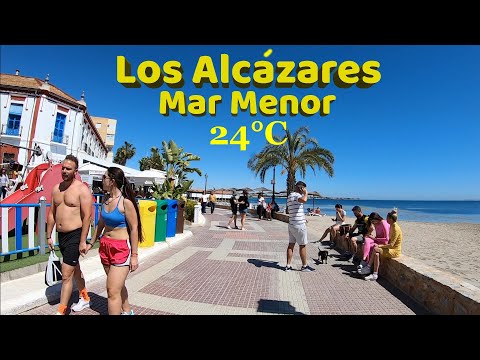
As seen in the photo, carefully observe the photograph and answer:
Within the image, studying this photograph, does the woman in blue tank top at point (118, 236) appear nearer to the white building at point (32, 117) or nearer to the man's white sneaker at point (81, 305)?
the man's white sneaker at point (81, 305)

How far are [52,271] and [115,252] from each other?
1.10m

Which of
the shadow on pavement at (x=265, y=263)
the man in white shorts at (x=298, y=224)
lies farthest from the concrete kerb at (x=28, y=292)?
the man in white shorts at (x=298, y=224)

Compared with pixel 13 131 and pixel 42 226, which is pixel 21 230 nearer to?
pixel 42 226

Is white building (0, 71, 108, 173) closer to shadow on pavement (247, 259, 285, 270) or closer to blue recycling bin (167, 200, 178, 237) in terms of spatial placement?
blue recycling bin (167, 200, 178, 237)

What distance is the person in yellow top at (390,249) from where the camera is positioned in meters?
4.79

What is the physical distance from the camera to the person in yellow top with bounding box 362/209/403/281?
4.79 meters

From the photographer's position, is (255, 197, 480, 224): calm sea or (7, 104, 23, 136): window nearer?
(7, 104, 23, 136): window

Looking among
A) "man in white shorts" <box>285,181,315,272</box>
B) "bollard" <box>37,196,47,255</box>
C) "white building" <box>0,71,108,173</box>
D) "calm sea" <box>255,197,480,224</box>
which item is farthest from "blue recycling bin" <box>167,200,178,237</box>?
"calm sea" <box>255,197,480,224</box>

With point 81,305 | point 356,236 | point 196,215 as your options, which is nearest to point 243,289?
point 81,305

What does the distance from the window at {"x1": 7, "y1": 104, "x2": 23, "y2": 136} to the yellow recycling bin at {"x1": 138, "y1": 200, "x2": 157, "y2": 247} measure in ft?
72.0

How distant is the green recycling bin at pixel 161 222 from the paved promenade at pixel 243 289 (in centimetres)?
81
